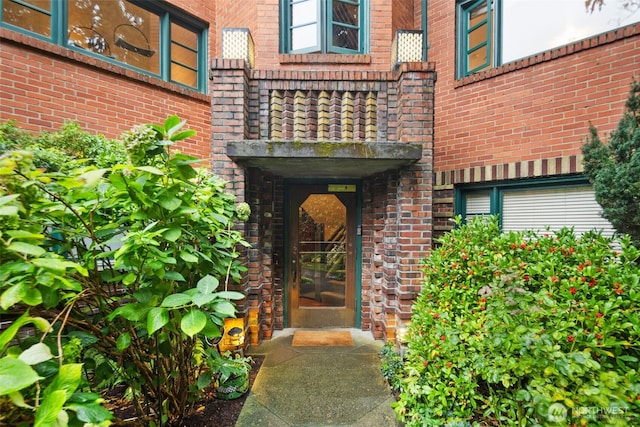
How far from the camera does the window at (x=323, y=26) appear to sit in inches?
156

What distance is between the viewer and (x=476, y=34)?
13.2 feet

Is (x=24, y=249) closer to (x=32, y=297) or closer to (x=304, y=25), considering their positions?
(x=32, y=297)

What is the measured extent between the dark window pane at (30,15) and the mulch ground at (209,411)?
4629 mm

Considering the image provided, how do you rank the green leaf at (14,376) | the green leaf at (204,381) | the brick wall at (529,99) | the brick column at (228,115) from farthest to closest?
1. the brick wall at (529,99)
2. the brick column at (228,115)
3. the green leaf at (204,381)
4. the green leaf at (14,376)

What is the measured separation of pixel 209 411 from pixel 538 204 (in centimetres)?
434

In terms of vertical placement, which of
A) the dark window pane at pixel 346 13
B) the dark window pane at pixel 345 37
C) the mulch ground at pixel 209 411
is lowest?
the mulch ground at pixel 209 411

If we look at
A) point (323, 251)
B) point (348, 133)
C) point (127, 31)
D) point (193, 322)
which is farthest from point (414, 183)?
point (127, 31)

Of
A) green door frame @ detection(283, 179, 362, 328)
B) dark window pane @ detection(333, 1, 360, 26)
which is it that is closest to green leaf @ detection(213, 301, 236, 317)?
green door frame @ detection(283, 179, 362, 328)

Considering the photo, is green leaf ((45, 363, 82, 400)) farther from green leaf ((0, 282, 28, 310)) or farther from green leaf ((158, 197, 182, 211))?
green leaf ((158, 197, 182, 211))

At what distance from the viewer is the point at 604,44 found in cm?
299

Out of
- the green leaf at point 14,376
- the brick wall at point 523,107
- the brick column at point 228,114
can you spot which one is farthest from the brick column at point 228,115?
the brick wall at point 523,107

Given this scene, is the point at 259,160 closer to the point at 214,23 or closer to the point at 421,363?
the point at 421,363

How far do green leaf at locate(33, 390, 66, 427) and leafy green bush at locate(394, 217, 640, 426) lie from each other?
6.27ft

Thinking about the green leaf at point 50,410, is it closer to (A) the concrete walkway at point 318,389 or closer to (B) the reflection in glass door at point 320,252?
(A) the concrete walkway at point 318,389
